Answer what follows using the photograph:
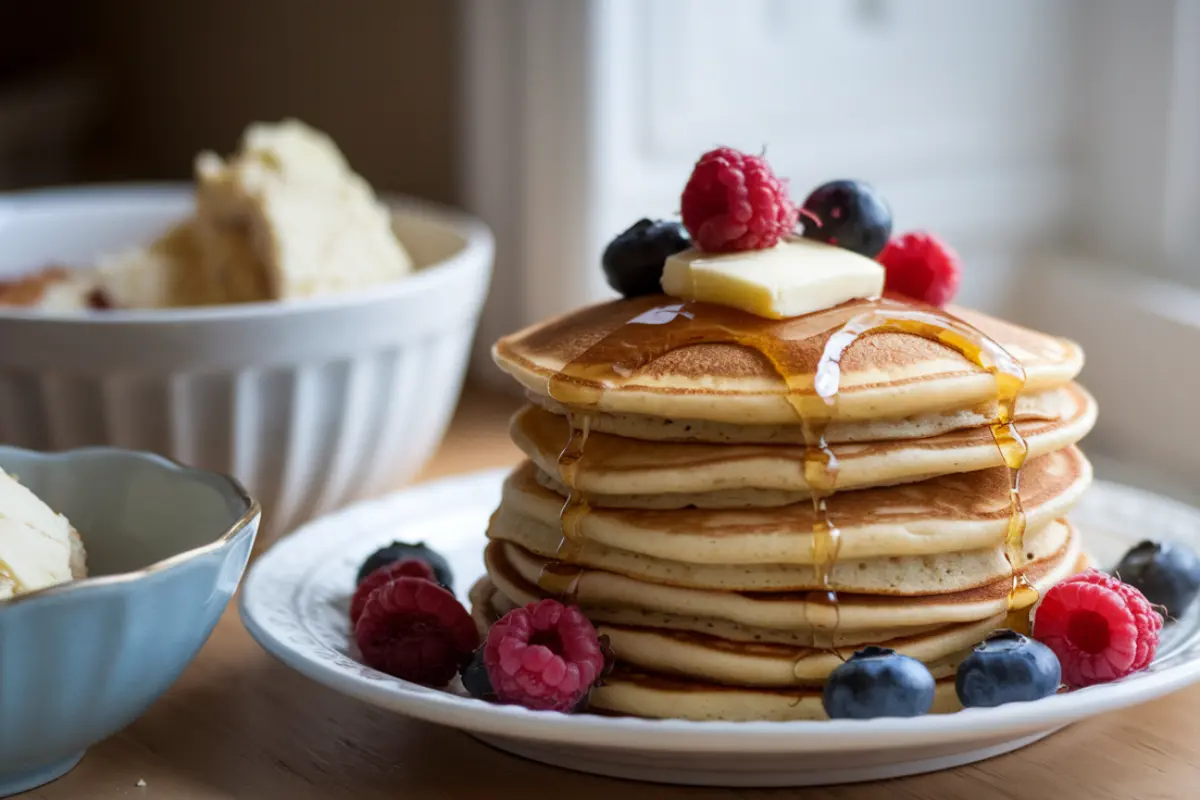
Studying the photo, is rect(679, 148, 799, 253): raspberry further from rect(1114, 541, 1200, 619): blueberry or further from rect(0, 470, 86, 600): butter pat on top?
rect(0, 470, 86, 600): butter pat on top

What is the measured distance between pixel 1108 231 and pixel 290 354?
122 centimetres

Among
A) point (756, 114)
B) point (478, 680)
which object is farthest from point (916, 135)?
point (478, 680)

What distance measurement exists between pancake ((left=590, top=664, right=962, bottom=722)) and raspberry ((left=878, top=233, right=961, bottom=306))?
304 millimetres

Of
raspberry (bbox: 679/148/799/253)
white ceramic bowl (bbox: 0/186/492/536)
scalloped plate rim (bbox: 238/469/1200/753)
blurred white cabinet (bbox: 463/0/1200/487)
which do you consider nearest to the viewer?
scalloped plate rim (bbox: 238/469/1200/753)

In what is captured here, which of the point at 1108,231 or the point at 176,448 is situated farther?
the point at 1108,231

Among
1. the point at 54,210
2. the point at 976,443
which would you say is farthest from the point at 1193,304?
the point at 54,210

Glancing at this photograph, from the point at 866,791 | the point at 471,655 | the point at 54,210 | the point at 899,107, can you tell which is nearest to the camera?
the point at 866,791

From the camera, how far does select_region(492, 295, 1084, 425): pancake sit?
0.87 meters

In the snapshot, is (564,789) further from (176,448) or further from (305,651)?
(176,448)

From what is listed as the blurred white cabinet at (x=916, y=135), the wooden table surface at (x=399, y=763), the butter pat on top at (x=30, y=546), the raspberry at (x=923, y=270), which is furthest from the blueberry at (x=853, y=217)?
the blurred white cabinet at (x=916, y=135)

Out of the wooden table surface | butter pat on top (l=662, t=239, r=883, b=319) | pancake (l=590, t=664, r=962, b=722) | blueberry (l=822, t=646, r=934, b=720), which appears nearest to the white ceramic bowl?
the wooden table surface

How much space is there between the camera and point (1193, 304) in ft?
5.66

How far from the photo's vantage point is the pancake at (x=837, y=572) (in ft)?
2.87

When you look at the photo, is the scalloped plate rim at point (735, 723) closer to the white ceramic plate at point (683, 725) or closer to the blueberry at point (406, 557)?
the white ceramic plate at point (683, 725)
